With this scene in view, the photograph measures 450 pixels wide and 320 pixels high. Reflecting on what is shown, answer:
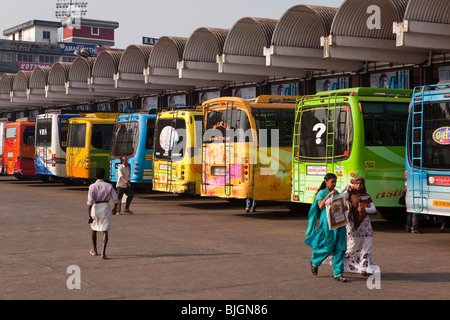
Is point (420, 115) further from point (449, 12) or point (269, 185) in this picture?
point (449, 12)

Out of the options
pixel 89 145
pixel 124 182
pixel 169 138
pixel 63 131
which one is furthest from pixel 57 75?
pixel 124 182

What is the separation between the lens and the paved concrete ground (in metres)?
9.28

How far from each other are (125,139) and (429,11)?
423 inches

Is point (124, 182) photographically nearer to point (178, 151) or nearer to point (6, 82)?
point (178, 151)

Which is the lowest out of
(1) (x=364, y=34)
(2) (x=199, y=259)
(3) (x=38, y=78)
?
(2) (x=199, y=259)

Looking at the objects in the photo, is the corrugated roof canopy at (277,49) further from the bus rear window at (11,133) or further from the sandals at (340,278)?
the sandals at (340,278)

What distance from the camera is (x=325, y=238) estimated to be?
10.1 m

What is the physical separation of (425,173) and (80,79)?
32.9 m

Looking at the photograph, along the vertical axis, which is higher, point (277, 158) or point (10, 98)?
point (10, 98)

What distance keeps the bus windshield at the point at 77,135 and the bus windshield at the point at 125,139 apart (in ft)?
9.95

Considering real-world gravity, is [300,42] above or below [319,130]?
above

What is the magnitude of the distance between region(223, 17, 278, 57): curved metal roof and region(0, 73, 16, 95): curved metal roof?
30137 millimetres
